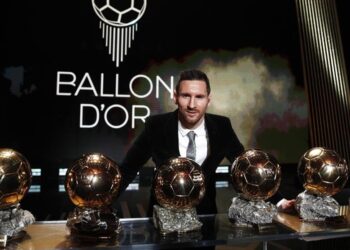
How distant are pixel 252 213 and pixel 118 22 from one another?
1.83 metres

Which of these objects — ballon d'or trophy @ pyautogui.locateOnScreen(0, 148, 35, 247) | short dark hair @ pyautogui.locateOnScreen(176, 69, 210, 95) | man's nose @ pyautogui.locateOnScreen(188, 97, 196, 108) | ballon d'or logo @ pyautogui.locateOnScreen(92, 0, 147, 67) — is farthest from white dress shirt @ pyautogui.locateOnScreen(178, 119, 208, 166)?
ballon d'or trophy @ pyautogui.locateOnScreen(0, 148, 35, 247)

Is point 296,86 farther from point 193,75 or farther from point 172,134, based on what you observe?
point 172,134

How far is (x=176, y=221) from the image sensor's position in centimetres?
145

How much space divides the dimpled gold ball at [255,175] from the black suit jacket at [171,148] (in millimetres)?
835

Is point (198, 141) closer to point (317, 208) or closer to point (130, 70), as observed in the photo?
point (130, 70)

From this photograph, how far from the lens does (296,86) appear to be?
2979 mm

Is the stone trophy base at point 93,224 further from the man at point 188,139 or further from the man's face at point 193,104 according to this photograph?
the man's face at point 193,104

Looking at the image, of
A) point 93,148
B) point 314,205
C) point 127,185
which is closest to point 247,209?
point 314,205

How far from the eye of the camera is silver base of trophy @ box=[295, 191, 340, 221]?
1.65 metres

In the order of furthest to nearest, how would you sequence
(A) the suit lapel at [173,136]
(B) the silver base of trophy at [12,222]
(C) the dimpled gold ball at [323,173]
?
(A) the suit lapel at [173,136] < (C) the dimpled gold ball at [323,173] < (B) the silver base of trophy at [12,222]

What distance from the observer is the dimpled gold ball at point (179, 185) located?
55.4 inches

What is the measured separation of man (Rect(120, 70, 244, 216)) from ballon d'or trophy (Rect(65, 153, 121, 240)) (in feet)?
3.25

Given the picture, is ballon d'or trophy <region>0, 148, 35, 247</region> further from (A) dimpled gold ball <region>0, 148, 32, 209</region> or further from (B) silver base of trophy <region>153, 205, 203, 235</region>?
(B) silver base of trophy <region>153, 205, 203, 235</region>

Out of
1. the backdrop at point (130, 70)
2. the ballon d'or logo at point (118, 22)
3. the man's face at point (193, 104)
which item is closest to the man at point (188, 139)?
the man's face at point (193, 104)
